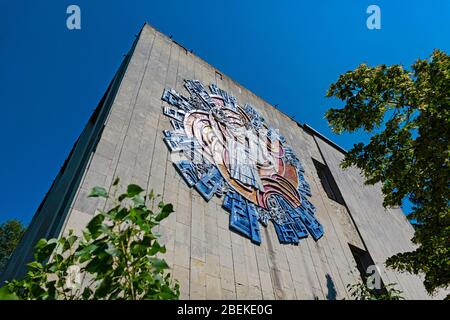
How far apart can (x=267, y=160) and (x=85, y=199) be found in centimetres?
692

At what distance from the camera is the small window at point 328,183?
13773 mm

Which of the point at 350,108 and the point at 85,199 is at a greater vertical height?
the point at 350,108

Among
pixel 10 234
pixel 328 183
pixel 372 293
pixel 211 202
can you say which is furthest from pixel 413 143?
pixel 10 234

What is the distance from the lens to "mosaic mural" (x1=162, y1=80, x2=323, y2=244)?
8016mm

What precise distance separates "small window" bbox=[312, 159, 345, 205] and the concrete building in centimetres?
9

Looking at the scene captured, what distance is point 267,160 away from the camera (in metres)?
11.0

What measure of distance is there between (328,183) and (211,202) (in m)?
8.98

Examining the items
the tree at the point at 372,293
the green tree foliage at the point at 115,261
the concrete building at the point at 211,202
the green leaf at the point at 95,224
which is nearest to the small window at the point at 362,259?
the concrete building at the point at 211,202

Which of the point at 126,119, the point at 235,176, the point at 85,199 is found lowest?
the point at 85,199

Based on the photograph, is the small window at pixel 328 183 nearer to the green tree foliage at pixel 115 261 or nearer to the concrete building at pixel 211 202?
the concrete building at pixel 211 202

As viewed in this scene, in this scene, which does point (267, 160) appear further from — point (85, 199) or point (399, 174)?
point (85, 199)

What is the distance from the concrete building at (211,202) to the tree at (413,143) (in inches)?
96.8

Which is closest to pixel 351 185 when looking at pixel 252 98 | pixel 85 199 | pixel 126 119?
pixel 252 98

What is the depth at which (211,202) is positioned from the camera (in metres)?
7.71
